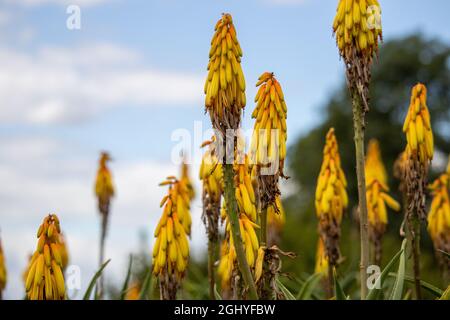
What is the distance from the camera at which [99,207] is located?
11117 millimetres

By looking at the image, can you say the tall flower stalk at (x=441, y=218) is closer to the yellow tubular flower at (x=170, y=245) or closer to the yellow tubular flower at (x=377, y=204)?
the yellow tubular flower at (x=377, y=204)

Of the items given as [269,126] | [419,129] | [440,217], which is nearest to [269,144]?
[269,126]

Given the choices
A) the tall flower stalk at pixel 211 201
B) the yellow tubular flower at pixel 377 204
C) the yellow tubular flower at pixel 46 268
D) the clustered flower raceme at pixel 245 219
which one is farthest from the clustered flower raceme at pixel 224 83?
the yellow tubular flower at pixel 377 204

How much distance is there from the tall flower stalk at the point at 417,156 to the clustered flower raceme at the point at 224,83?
7.86 ft

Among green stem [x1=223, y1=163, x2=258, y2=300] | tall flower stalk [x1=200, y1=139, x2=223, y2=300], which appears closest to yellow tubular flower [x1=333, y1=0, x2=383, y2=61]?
green stem [x1=223, y1=163, x2=258, y2=300]

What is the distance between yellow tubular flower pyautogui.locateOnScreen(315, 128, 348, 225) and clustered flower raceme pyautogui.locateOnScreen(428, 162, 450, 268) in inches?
56.4

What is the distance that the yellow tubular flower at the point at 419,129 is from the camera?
22.0 ft

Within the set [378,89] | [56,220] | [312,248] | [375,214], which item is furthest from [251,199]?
[378,89]

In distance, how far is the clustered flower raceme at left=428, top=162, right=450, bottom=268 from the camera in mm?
8594

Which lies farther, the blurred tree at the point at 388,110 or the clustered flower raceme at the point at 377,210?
the blurred tree at the point at 388,110

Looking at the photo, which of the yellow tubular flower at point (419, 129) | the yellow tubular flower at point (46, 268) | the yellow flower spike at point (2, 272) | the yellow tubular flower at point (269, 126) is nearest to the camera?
the yellow tubular flower at point (269, 126)

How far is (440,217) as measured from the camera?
8.62 metres
